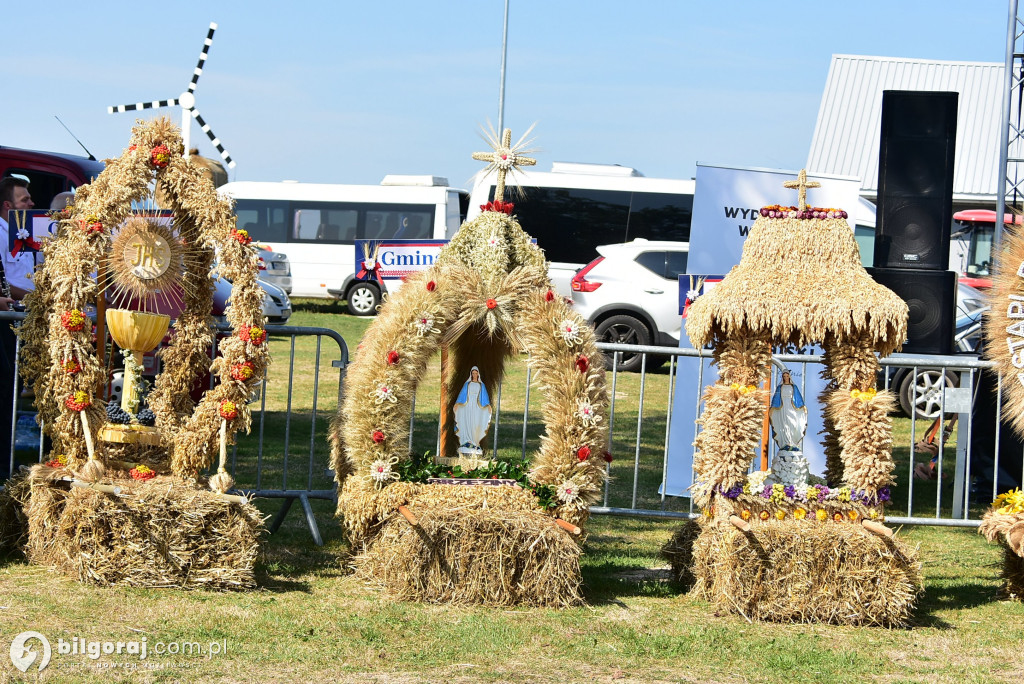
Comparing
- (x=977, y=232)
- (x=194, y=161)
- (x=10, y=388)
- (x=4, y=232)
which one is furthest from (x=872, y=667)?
(x=977, y=232)

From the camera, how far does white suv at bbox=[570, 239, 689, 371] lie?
15.5 meters

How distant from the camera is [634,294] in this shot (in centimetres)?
1557

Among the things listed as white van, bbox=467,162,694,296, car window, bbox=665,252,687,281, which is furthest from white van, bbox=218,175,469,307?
car window, bbox=665,252,687,281

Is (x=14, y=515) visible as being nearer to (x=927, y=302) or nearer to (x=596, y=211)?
(x=927, y=302)

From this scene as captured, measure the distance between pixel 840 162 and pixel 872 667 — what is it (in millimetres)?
24364

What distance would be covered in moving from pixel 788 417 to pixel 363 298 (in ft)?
58.7

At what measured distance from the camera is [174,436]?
5977mm

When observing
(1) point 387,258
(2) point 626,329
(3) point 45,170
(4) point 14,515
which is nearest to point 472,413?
(4) point 14,515

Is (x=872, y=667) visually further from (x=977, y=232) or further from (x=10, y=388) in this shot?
(x=977, y=232)

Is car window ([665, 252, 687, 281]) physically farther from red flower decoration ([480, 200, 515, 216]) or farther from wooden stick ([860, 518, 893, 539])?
wooden stick ([860, 518, 893, 539])

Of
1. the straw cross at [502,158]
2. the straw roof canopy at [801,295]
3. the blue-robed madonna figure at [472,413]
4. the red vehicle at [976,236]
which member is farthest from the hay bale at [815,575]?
the red vehicle at [976,236]

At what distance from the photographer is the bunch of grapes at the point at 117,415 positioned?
5.95 m

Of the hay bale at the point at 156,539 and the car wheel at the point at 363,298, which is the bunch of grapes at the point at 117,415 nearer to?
the hay bale at the point at 156,539

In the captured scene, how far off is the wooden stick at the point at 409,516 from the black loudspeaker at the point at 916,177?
5501 millimetres
